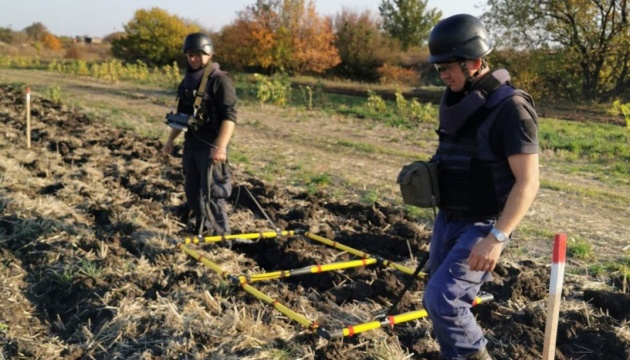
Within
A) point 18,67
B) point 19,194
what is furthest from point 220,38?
point 19,194

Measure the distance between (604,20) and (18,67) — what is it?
34.7 metres

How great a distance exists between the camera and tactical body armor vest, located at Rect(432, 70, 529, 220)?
3.65 meters

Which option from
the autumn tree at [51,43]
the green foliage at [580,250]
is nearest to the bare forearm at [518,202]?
the green foliage at [580,250]

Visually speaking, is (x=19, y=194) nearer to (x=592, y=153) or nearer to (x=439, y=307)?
(x=439, y=307)

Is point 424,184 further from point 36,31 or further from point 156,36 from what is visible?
point 36,31

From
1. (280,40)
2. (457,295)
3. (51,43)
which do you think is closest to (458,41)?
(457,295)

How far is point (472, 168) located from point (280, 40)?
1431 inches

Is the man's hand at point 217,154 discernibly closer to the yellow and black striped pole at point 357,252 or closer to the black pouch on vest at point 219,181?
the black pouch on vest at point 219,181

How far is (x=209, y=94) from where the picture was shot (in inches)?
259

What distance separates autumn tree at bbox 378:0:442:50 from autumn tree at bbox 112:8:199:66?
1560 cm

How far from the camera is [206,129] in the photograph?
6656mm

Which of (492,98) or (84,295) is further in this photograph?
(84,295)

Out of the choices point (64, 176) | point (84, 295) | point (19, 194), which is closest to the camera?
point (84, 295)

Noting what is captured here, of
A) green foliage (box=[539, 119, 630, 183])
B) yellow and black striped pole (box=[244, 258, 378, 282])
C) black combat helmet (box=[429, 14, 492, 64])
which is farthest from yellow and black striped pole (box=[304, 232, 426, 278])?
green foliage (box=[539, 119, 630, 183])
